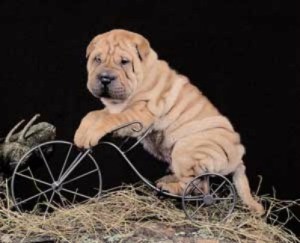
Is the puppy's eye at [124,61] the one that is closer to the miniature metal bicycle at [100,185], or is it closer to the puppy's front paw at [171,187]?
the miniature metal bicycle at [100,185]

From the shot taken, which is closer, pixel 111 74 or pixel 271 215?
pixel 111 74

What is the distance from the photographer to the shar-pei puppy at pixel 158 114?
9.99 ft

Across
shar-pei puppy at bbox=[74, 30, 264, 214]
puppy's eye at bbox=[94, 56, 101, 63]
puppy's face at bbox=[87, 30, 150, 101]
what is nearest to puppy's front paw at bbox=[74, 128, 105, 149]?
shar-pei puppy at bbox=[74, 30, 264, 214]

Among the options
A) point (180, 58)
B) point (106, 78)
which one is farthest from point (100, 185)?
point (180, 58)

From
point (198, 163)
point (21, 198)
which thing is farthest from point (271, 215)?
point (21, 198)

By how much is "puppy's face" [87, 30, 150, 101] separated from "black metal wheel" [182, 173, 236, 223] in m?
0.37

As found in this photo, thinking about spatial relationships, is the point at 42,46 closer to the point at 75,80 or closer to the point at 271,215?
the point at 75,80

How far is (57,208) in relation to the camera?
3.02 m

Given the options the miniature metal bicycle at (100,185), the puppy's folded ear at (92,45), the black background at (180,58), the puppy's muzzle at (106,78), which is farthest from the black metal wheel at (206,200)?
the puppy's folded ear at (92,45)

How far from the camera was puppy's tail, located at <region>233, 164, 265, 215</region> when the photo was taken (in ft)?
10.5

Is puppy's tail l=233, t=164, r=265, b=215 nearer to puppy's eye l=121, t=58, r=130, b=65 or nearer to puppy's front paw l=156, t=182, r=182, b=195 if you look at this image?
puppy's front paw l=156, t=182, r=182, b=195

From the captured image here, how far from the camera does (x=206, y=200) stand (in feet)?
9.94

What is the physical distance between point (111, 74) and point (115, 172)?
0.54m

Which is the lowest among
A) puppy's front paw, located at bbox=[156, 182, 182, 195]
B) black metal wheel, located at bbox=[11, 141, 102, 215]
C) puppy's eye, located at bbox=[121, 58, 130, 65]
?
black metal wheel, located at bbox=[11, 141, 102, 215]
